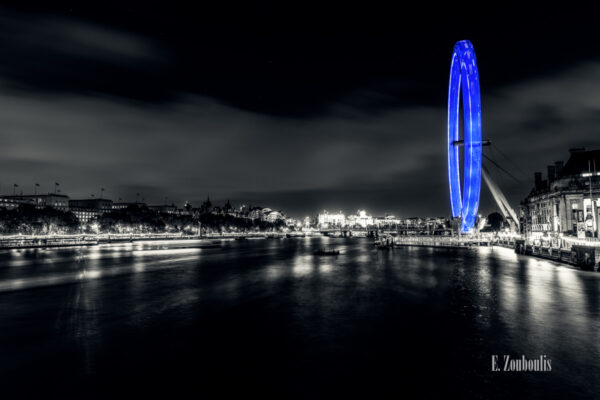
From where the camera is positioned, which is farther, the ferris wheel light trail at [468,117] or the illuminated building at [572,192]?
the illuminated building at [572,192]

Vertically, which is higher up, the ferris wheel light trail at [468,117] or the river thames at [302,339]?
the ferris wheel light trail at [468,117]

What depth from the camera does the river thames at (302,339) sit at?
1063cm

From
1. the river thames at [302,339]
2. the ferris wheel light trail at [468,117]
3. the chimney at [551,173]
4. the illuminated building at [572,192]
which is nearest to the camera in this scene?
the river thames at [302,339]

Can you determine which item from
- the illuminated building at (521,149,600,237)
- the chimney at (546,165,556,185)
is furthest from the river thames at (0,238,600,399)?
the chimney at (546,165,556,185)

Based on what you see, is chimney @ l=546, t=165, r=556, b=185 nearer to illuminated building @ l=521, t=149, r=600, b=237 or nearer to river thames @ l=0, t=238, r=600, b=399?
illuminated building @ l=521, t=149, r=600, b=237

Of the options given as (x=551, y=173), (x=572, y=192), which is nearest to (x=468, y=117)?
(x=572, y=192)

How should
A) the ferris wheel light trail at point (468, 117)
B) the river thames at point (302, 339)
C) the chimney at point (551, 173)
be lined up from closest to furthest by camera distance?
the river thames at point (302, 339) → the ferris wheel light trail at point (468, 117) → the chimney at point (551, 173)

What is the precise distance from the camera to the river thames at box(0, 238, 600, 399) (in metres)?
10.6

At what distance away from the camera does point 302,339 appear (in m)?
15.1

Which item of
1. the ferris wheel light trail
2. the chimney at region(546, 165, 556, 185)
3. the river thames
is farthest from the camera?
the chimney at region(546, 165, 556, 185)

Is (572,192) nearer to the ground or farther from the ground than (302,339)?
farther from the ground

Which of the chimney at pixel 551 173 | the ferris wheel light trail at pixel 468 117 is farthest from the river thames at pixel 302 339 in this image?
the chimney at pixel 551 173

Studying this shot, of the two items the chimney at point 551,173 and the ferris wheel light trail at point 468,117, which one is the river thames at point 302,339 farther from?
the chimney at point 551,173

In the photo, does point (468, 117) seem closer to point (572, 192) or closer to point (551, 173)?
point (572, 192)
